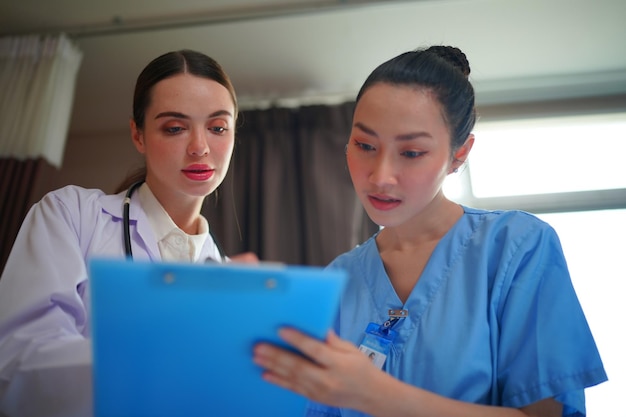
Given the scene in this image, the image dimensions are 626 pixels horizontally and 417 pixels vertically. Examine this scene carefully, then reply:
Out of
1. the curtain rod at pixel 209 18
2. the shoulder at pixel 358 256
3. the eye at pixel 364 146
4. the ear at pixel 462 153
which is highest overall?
the curtain rod at pixel 209 18

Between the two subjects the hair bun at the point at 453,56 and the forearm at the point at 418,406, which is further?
the hair bun at the point at 453,56

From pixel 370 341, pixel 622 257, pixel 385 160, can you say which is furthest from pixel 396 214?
pixel 622 257

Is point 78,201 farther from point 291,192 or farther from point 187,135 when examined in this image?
point 291,192

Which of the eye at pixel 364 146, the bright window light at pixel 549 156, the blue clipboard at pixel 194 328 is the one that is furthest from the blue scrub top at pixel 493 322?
the bright window light at pixel 549 156

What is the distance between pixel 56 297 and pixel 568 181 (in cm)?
247

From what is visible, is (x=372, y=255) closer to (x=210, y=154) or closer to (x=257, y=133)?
(x=210, y=154)

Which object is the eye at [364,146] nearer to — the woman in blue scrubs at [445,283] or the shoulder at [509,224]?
the woman in blue scrubs at [445,283]

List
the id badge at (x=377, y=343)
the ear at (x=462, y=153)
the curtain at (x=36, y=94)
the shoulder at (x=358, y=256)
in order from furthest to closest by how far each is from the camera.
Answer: the curtain at (x=36, y=94), the shoulder at (x=358, y=256), the ear at (x=462, y=153), the id badge at (x=377, y=343)

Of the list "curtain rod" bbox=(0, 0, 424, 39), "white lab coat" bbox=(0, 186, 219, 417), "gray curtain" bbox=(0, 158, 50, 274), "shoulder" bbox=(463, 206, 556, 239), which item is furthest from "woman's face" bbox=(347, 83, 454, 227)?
"gray curtain" bbox=(0, 158, 50, 274)

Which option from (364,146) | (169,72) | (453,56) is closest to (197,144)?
(169,72)

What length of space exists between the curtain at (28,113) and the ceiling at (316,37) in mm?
118

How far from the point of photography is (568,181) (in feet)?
8.55

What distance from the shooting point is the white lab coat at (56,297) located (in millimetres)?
853

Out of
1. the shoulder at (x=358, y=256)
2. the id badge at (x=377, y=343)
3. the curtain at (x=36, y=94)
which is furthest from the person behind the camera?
the curtain at (x=36, y=94)
